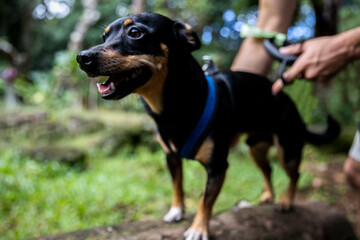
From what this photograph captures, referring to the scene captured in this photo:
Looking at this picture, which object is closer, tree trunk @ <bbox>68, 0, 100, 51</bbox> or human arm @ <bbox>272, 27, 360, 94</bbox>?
human arm @ <bbox>272, 27, 360, 94</bbox>

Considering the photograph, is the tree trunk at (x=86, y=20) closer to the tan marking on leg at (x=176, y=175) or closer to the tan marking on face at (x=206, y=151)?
the tan marking on leg at (x=176, y=175)

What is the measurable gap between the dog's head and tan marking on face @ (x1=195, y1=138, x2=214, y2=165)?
47 cm

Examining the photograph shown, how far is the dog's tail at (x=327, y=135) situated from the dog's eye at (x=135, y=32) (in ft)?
6.55

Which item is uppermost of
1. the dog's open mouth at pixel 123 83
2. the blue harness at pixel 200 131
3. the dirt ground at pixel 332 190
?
the dog's open mouth at pixel 123 83

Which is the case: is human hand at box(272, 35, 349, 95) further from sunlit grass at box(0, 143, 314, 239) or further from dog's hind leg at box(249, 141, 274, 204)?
sunlit grass at box(0, 143, 314, 239)

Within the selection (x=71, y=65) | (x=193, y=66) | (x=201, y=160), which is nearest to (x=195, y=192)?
(x=201, y=160)

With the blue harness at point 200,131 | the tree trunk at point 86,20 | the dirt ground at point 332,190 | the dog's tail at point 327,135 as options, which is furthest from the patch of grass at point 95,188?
the tree trunk at point 86,20

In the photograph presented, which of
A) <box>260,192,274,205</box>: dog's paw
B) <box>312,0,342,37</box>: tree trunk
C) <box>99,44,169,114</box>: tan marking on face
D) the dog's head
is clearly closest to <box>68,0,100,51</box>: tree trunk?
<box>312,0,342,37</box>: tree trunk

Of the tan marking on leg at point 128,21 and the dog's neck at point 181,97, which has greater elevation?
the tan marking on leg at point 128,21

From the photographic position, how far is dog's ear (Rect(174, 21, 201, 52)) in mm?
1810

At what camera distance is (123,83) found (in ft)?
5.35

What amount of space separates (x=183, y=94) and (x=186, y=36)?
1.13ft

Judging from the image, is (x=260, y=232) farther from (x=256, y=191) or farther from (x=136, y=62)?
(x=256, y=191)

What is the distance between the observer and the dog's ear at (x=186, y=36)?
1810 mm
